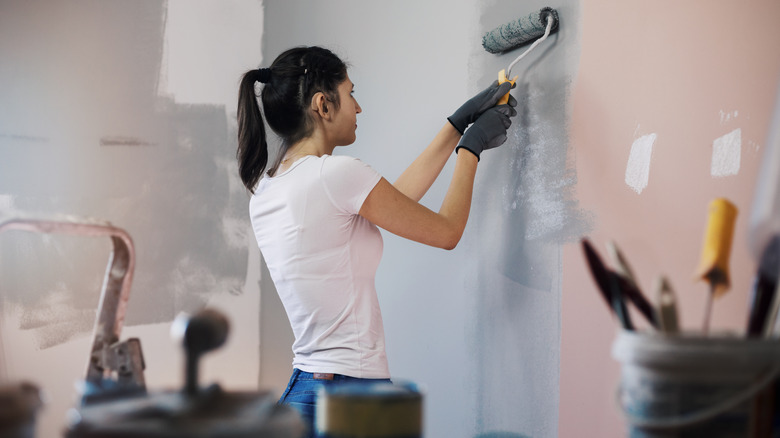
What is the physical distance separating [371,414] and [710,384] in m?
0.27

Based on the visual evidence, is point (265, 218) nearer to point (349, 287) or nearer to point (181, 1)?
point (349, 287)

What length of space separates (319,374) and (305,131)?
1.59 feet

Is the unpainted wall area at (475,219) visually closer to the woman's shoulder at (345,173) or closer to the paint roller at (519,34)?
the paint roller at (519,34)

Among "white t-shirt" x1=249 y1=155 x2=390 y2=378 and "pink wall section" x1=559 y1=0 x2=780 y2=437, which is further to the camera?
"white t-shirt" x1=249 y1=155 x2=390 y2=378

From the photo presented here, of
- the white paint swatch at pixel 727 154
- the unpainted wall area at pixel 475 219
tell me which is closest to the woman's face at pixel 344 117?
the unpainted wall area at pixel 475 219

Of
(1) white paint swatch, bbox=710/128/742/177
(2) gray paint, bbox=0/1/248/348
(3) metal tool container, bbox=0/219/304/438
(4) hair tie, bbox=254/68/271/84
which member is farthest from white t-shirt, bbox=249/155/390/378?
(2) gray paint, bbox=0/1/248/348

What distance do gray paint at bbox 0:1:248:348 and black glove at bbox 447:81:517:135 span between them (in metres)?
0.97

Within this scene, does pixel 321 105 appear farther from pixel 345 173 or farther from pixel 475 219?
pixel 475 219

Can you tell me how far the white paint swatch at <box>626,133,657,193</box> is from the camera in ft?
3.42

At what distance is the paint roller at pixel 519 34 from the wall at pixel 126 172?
1035 millimetres

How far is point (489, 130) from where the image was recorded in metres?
1.25

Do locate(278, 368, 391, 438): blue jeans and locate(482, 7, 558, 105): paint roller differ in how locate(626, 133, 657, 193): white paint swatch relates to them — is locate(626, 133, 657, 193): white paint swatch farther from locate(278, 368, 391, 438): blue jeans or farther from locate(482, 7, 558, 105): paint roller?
locate(278, 368, 391, 438): blue jeans

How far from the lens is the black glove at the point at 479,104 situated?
1.27 m

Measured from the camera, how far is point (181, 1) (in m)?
1.99
